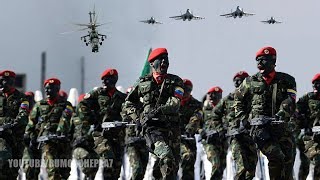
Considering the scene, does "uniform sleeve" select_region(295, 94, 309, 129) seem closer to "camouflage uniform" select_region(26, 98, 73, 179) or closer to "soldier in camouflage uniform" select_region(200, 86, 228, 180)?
"soldier in camouflage uniform" select_region(200, 86, 228, 180)

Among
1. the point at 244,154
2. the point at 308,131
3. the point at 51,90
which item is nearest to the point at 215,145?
the point at 308,131

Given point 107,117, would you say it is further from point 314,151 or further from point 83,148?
point 314,151

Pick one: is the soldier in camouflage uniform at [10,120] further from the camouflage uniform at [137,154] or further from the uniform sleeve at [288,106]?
the uniform sleeve at [288,106]

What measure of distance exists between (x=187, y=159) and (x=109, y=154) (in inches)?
83.4

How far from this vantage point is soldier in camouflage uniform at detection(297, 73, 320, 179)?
22.1 m

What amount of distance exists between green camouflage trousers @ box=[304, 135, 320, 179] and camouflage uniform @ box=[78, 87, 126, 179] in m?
3.82

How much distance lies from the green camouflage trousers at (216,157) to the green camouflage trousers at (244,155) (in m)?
3.97

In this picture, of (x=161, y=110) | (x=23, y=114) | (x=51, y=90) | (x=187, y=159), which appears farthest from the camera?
(x=187, y=159)

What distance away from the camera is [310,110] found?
22.2m

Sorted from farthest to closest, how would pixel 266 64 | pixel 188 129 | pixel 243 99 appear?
pixel 188 129
pixel 243 99
pixel 266 64

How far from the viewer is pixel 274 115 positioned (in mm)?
17672

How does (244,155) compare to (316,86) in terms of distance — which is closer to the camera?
(244,155)

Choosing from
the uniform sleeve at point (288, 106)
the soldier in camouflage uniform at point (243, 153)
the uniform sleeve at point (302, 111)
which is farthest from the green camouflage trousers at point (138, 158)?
the uniform sleeve at point (288, 106)

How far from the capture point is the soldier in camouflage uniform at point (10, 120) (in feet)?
70.0
